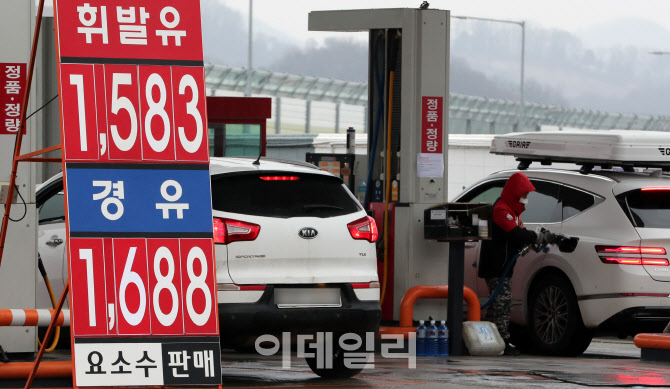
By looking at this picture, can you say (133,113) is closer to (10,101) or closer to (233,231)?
(233,231)

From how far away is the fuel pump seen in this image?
42.0ft

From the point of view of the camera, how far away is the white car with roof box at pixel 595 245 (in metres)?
12.0

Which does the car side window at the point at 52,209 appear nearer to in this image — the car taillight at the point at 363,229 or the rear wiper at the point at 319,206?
the rear wiper at the point at 319,206

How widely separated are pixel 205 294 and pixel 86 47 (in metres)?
1.34

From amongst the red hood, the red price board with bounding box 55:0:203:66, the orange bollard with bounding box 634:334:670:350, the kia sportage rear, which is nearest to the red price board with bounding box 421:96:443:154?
the red hood

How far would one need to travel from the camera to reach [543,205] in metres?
13.3

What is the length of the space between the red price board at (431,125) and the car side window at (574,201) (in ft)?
4.25

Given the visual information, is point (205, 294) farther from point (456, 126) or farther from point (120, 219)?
point (456, 126)

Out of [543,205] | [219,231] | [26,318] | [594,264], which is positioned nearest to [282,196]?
[219,231]

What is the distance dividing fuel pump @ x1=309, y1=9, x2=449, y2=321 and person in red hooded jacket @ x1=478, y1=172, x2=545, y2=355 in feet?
1.47

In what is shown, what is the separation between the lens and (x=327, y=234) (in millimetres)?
9406

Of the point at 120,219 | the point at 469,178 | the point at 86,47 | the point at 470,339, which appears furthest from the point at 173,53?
the point at 469,178

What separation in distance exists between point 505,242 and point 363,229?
3624 mm

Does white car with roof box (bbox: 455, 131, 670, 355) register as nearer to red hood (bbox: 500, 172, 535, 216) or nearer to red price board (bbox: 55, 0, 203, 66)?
red hood (bbox: 500, 172, 535, 216)
